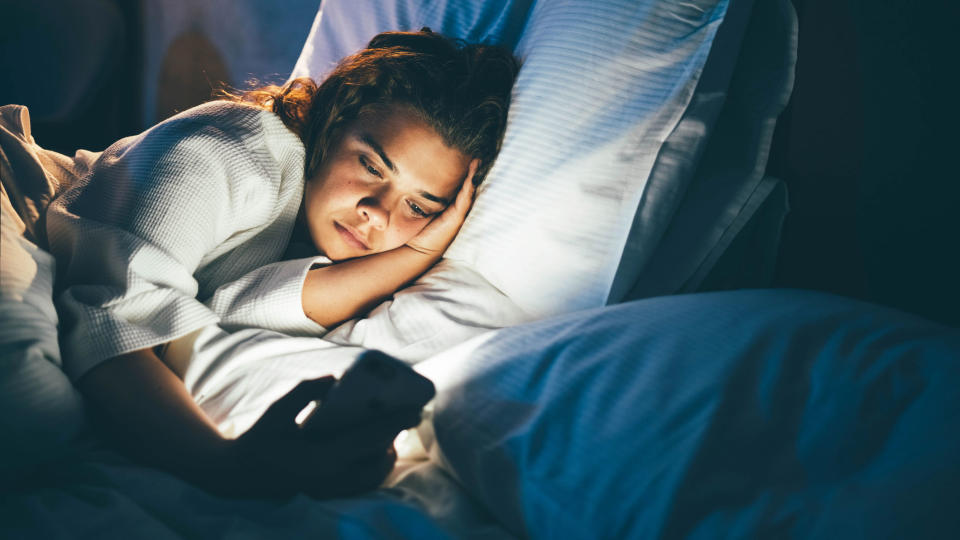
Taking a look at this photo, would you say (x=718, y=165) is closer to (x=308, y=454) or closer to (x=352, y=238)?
(x=352, y=238)

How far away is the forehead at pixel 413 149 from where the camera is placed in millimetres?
891

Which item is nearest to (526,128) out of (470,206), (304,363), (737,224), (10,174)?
(470,206)

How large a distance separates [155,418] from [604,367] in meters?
0.46

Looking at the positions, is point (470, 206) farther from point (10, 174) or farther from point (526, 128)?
point (10, 174)

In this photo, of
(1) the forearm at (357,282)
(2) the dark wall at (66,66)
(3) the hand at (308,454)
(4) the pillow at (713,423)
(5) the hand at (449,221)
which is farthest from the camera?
(2) the dark wall at (66,66)

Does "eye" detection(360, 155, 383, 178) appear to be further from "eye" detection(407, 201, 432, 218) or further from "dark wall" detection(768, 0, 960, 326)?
"dark wall" detection(768, 0, 960, 326)

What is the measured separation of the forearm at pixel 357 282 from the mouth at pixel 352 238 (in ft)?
0.09

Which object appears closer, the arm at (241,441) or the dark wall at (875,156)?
the arm at (241,441)

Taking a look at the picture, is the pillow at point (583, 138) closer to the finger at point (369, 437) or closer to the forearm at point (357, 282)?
the forearm at point (357, 282)

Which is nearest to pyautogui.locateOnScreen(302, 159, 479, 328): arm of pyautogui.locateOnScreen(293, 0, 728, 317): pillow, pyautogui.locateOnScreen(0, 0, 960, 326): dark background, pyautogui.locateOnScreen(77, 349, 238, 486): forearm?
pyautogui.locateOnScreen(293, 0, 728, 317): pillow

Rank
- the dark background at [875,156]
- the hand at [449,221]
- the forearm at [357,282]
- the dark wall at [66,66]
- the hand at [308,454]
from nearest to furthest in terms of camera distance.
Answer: the hand at [308,454]
the dark background at [875,156]
the forearm at [357,282]
the hand at [449,221]
the dark wall at [66,66]

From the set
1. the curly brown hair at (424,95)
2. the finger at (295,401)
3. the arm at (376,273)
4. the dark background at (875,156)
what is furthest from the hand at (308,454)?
the dark background at (875,156)

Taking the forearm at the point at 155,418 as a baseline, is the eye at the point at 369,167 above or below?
above

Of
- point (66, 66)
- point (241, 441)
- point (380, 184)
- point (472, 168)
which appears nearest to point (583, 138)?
point (472, 168)
